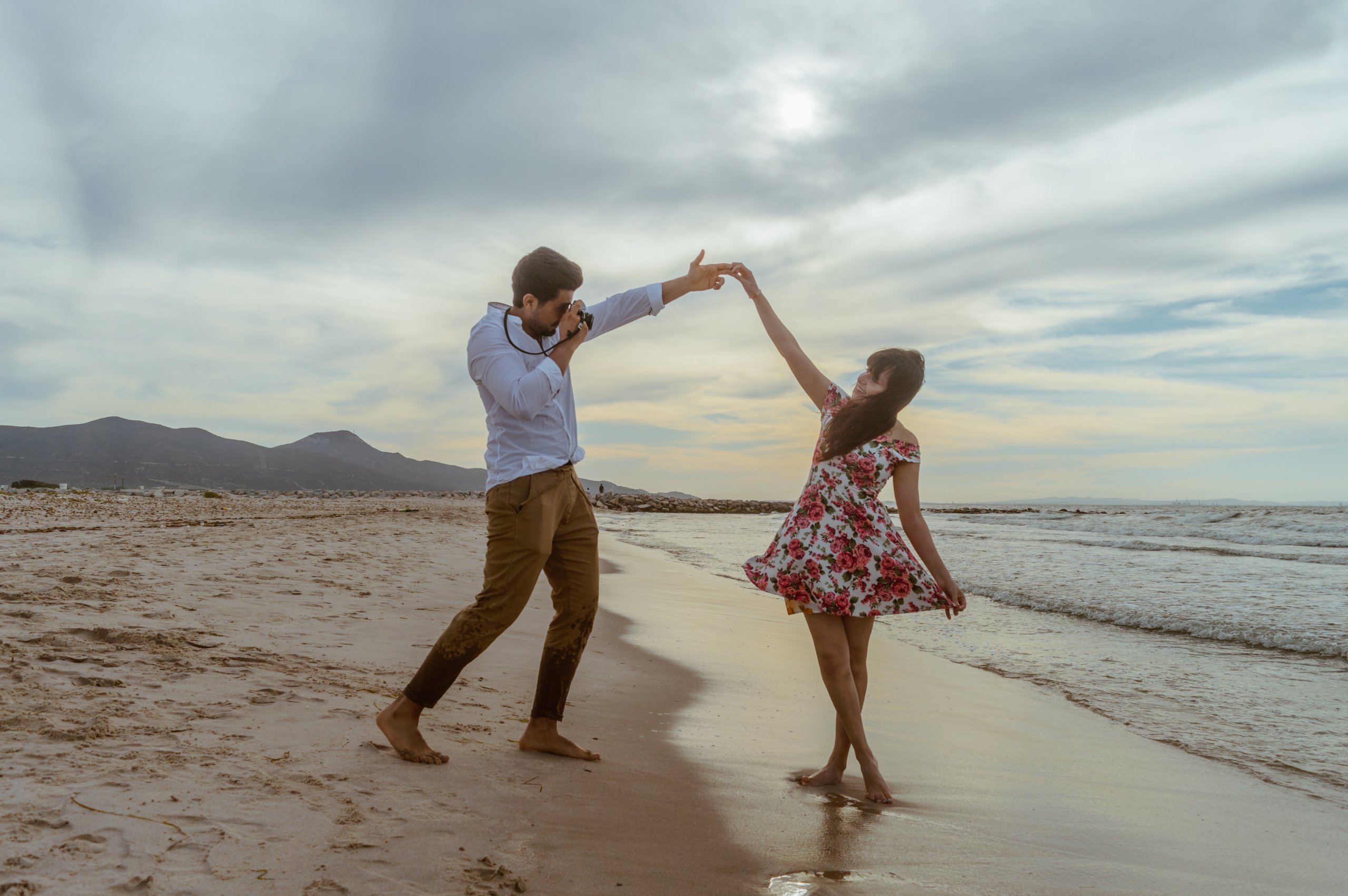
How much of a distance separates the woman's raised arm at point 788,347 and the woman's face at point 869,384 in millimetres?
167

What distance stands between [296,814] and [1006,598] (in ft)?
30.4

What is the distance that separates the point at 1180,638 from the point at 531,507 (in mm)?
7134

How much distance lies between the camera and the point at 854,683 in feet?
10.1

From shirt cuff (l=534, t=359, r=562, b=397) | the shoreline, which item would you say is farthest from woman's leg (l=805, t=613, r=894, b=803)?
shirt cuff (l=534, t=359, r=562, b=397)

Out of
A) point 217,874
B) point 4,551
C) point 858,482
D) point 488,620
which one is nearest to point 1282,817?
point 858,482

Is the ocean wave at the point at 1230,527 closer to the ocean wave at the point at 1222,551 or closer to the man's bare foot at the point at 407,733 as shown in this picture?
the ocean wave at the point at 1222,551

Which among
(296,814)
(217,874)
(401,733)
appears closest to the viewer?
(217,874)

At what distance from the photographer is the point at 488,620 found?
296 cm

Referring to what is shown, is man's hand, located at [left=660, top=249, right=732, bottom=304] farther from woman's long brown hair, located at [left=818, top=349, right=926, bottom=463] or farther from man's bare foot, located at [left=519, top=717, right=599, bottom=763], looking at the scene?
man's bare foot, located at [left=519, top=717, right=599, bottom=763]

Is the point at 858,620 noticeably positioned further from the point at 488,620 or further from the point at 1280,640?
the point at 1280,640

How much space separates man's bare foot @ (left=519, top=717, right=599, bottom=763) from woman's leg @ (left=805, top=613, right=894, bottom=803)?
0.99 m

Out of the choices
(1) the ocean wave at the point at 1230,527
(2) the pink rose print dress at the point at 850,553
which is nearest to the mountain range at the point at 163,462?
(1) the ocean wave at the point at 1230,527

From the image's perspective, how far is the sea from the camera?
435 cm

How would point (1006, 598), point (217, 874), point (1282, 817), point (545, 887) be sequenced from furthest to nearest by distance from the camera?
point (1006, 598) < point (1282, 817) < point (545, 887) < point (217, 874)
